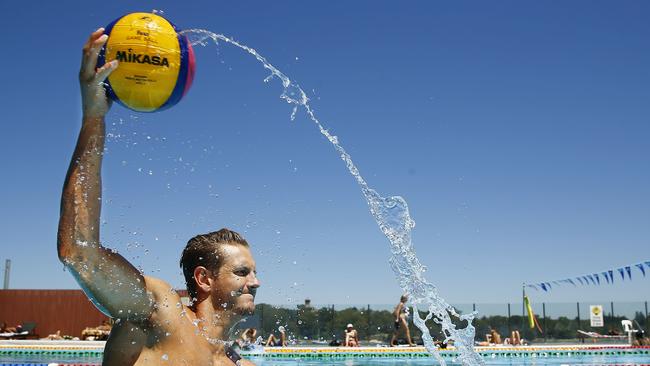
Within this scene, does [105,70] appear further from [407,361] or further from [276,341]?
[276,341]

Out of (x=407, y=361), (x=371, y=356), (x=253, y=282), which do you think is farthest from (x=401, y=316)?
(x=253, y=282)

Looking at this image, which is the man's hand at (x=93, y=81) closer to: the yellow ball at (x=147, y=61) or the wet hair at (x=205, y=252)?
the yellow ball at (x=147, y=61)

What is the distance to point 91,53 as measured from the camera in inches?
76.4

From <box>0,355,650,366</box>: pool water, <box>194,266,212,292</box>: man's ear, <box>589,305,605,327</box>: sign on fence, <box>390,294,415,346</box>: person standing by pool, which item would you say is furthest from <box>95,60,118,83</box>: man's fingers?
<box>589,305,605,327</box>: sign on fence

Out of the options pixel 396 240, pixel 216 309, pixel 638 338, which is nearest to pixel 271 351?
pixel 638 338

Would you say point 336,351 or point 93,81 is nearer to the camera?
point 93,81

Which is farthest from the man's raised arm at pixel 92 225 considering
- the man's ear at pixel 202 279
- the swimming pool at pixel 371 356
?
the swimming pool at pixel 371 356

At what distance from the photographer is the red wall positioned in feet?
82.0

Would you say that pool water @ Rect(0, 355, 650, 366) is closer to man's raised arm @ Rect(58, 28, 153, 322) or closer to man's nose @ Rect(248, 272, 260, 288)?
man's nose @ Rect(248, 272, 260, 288)

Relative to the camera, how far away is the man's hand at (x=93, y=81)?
189cm

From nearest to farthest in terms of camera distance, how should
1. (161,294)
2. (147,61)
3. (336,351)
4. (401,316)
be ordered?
1. (161,294)
2. (147,61)
3. (336,351)
4. (401,316)

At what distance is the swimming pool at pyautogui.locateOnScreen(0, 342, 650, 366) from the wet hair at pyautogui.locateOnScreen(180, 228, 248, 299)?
12.5 metres

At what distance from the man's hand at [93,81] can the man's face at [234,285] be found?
69 centimetres

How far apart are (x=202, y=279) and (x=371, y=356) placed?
14635 mm
